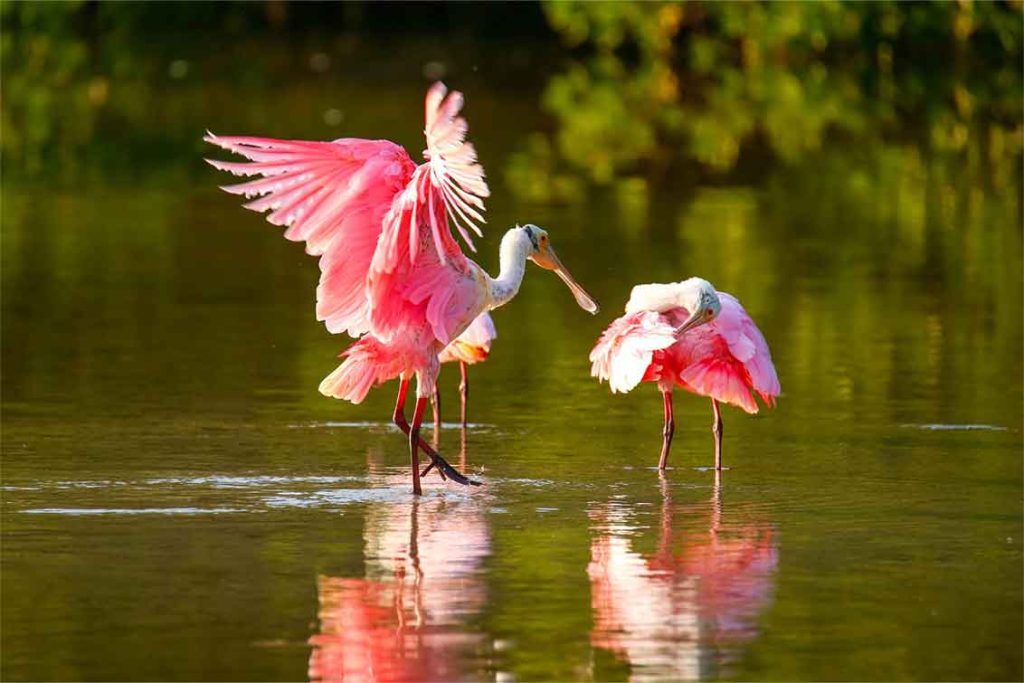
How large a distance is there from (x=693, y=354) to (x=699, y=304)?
0.23 m

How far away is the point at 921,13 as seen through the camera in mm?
41250

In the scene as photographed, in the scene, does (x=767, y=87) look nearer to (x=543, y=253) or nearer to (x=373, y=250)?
(x=543, y=253)

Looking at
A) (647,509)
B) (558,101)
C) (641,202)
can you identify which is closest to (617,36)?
(558,101)

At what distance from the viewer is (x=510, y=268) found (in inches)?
404

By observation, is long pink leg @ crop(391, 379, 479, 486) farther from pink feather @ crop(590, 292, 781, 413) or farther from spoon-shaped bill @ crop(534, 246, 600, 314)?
spoon-shaped bill @ crop(534, 246, 600, 314)

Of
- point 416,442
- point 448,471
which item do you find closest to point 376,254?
point 416,442

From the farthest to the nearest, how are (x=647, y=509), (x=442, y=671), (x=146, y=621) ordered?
(x=647, y=509) → (x=146, y=621) → (x=442, y=671)

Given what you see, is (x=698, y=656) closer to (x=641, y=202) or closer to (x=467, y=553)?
(x=467, y=553)

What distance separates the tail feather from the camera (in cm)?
977

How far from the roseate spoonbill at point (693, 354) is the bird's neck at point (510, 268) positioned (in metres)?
0.48

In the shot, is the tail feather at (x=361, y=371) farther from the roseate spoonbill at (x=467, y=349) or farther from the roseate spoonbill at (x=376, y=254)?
the roseate spoonbill at (x=467, y=349)

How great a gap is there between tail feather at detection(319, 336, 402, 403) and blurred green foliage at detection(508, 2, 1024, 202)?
12.0 m

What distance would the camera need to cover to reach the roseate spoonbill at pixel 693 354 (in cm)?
1014

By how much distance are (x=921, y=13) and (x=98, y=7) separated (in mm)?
20557
